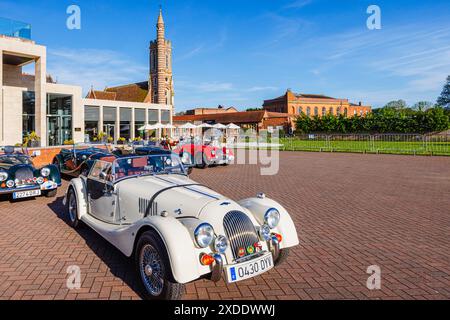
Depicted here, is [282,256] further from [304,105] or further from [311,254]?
[304,105]

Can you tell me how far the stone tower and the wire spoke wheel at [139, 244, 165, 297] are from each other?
5640 cm

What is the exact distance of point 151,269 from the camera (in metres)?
3.51

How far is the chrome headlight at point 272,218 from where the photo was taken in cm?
399

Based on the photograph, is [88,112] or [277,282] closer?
[277,282]

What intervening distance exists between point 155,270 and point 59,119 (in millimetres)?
27430

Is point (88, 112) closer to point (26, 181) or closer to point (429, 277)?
point (26, 181)

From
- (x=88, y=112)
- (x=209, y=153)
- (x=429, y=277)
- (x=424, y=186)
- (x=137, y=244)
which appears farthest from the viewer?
(x=88, y=112)

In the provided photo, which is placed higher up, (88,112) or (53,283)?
(88,112)

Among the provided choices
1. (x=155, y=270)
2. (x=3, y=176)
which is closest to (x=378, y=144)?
(x=3, y=176)

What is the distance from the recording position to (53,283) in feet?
12.6

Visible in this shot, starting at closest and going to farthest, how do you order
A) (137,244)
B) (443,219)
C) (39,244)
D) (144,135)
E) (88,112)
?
(137,244) → (39,244) → (443,219) → (88,112) → (144,135)

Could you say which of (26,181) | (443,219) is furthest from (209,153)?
(443,219)
